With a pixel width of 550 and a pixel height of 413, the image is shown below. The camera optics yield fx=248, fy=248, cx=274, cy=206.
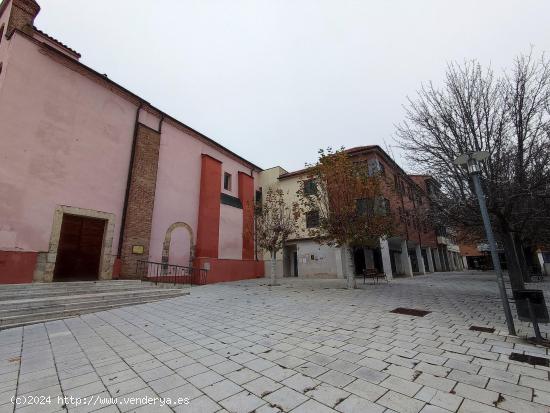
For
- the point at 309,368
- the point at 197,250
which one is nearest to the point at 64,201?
the point at 197,250

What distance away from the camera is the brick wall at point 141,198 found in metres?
12.7

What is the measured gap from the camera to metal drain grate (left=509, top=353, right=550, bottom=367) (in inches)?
143

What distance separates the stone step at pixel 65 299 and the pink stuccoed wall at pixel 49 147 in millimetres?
3824

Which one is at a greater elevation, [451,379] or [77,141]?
[77,141]

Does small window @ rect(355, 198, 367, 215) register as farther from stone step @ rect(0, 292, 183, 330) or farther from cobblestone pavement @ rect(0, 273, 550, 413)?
stone step @ rect(0, 292, 183, 330)

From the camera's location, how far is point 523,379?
3148mm

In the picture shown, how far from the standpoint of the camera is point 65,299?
7512 mm

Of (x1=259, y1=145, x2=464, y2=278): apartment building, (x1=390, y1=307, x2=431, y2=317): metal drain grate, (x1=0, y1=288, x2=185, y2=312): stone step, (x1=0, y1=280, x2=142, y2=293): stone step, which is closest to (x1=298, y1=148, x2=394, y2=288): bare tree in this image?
(x1=390, y1=307, x2=431, y2=317): metal drain grate

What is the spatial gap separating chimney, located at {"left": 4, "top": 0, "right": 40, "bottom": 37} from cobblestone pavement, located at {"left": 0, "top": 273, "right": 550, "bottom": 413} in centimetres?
1309

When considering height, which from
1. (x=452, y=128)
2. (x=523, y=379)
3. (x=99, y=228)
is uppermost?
(x=452, y=128)

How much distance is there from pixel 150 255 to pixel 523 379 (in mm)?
15162

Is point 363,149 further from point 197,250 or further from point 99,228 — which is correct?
point 99,228

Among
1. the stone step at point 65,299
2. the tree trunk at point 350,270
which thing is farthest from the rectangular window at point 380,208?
the stone step at point 65,299

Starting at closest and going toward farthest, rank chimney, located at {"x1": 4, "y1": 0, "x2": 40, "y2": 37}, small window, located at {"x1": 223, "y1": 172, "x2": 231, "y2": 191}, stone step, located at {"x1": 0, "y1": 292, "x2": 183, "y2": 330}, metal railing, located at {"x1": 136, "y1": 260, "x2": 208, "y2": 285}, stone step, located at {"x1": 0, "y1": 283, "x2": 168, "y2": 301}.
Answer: stone step, located at {"x1": 0, "y1": 292, "x2": 183, "y2": 330} < stone step, located at {"x1": 0, "y1": 283, "x2": 168, "y2": 301} < chimney, located at {"x1": 4, "y1": 0, "x2": 40, "y2": 37} < metal railing, located at {"x1": 136, "y1": 260, "x2": 208, "y2": 285} < small window, located at {"x1": 223, "y1": 172, "x2": 231, "y2": 191}
